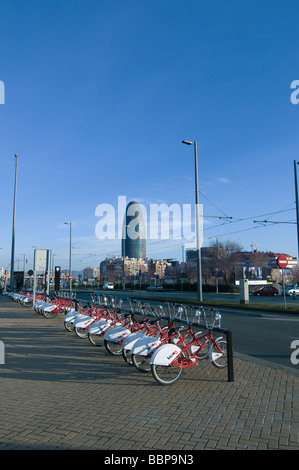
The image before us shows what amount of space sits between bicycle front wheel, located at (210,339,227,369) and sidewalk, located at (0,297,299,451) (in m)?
0.16

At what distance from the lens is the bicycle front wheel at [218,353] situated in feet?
22.8

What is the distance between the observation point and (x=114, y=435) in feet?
13.0

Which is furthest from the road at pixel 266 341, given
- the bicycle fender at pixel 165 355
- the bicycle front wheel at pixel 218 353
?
the bicycle fender at pixel 165 355

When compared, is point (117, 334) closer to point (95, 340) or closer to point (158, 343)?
point (158, 343)

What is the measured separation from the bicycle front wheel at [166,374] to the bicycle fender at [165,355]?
0.71 ft

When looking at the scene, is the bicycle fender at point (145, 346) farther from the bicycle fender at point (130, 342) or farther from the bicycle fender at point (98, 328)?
the bicycle fender at point (98, 328)

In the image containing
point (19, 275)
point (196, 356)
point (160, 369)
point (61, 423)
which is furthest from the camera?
point (19, 275)

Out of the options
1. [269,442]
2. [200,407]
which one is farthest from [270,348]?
[269,442]

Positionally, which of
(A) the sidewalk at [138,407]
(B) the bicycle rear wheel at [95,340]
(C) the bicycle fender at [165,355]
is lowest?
(A) the sidewalk at [138,407]

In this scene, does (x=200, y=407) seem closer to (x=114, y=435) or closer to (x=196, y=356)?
(x=114, y=435)
